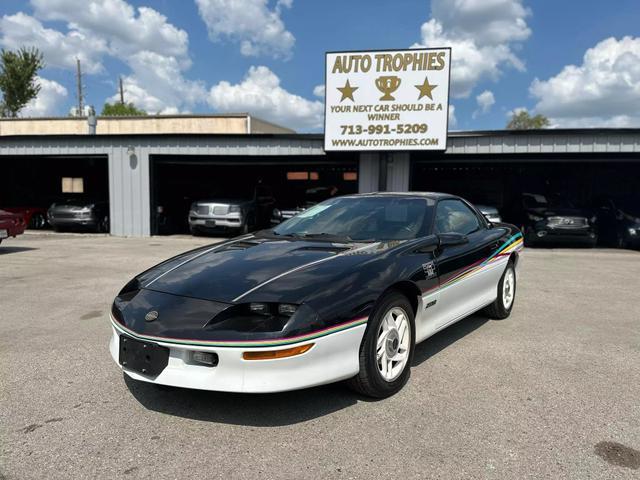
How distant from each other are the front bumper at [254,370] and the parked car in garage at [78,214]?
14.9 m

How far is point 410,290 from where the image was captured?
3.49 metres

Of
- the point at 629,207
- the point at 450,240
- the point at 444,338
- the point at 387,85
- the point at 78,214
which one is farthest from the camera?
the point at 629,207

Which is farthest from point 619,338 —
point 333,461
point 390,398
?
point 333,461

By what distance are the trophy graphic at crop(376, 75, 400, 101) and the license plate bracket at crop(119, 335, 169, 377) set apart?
40.0ft

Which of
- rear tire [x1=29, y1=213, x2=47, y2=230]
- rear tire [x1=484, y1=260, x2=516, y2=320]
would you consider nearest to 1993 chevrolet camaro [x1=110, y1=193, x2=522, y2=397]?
rear tire [x1=484, y1=260, x2=516, y2=320]

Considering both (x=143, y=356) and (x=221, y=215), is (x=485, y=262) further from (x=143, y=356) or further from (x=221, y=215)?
(x=221, y=215)

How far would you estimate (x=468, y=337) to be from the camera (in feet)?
15.4

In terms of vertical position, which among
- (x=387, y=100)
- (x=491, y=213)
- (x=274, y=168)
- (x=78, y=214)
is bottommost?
(x=78, y=214)

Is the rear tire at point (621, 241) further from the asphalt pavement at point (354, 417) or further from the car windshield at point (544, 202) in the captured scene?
the asphalt pavement at point (354, 417)

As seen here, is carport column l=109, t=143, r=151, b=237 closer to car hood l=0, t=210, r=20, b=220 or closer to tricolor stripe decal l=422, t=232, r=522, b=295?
car hood l=0, t=210, r=20, b=220

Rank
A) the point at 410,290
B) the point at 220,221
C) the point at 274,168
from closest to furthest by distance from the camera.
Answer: the point at 410,290, the point at 220,221, the point at 274,168

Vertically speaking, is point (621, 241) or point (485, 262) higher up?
point (485, 262)

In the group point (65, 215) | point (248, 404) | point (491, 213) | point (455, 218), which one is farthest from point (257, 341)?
point (65, 215)

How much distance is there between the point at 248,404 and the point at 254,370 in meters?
0.58
